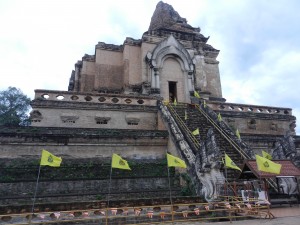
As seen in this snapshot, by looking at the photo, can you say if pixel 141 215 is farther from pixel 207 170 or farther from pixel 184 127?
pixel 184 127

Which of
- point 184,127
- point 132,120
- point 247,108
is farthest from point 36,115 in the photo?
point 247,108

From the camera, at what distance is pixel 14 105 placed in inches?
1188

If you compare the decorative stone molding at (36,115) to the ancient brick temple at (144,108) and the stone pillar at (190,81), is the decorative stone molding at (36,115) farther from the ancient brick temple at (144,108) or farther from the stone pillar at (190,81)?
the stone pillar at (190,81)

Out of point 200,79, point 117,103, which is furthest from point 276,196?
point 200,79

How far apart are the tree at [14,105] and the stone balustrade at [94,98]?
45.4ft

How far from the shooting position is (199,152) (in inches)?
444

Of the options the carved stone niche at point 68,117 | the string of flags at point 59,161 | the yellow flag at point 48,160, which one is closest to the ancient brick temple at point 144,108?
the carved stone niche at point 68,117

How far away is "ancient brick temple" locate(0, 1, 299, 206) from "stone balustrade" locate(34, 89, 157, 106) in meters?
0.06

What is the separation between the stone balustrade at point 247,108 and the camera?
65.2 ft

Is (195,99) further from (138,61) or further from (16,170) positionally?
(16,170)

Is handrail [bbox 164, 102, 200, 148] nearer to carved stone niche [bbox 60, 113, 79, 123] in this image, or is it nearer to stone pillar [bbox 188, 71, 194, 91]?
stone pillar [bbox 188, 71, 194, 91]

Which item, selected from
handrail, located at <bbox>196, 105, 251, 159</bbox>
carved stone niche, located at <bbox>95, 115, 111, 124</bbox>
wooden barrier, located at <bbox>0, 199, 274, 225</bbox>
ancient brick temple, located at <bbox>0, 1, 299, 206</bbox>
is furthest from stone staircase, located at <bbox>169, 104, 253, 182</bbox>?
carved stone niche, located at <bbox>95, 115, 111, 124</bbox>

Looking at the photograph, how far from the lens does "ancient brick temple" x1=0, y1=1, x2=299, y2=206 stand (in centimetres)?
1346

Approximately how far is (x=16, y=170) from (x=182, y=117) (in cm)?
982
